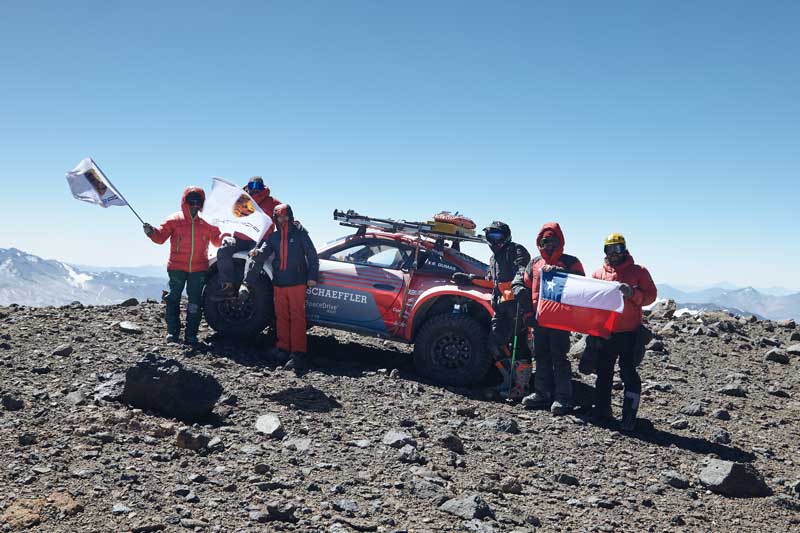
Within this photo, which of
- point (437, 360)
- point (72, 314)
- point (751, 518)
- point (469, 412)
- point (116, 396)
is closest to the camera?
point (751, 518)

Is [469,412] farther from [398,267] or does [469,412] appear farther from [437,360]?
[398,267]

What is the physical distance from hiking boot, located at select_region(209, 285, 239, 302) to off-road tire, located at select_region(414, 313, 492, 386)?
2.74 metres

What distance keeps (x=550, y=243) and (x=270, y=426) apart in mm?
3685

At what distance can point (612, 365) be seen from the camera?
702 centimetres

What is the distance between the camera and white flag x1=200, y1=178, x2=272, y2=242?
8766 mm

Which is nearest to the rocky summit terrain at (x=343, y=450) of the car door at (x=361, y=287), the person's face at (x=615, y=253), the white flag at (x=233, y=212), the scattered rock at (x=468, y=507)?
the scattered rock at (x=468, y=507)

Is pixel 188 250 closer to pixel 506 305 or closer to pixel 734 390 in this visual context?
pixel 506 305

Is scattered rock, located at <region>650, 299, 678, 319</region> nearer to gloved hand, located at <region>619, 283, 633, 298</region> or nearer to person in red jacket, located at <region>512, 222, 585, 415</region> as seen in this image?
person in red jacket, located at <region>512, 222, 585, 415</region>

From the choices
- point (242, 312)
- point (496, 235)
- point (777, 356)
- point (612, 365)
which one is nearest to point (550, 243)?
point (496, 235)

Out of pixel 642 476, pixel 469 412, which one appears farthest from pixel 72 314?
pixel 642 476

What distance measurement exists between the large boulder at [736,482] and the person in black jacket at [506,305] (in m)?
2.63

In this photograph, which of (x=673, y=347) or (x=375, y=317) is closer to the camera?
(x=375, y=317)

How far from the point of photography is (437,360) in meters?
8.14

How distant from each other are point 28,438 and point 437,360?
461cm
